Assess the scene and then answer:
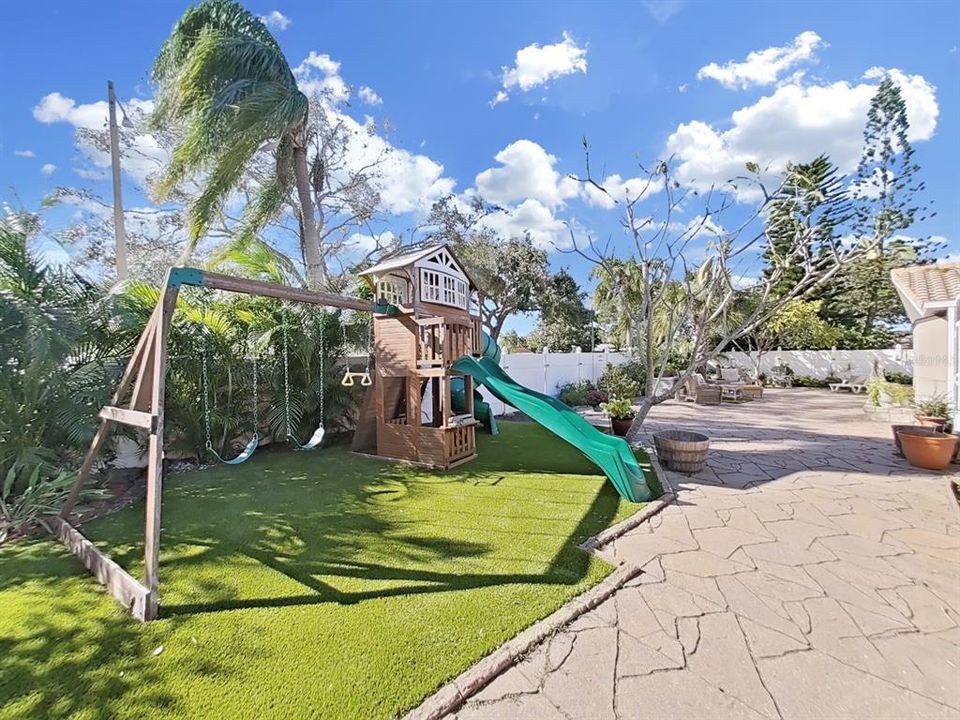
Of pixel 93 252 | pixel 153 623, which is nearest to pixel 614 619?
pixel 153 623

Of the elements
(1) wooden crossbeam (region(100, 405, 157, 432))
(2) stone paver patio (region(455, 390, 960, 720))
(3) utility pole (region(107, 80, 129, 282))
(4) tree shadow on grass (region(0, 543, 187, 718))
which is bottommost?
(2) stone paver patio (region(455, 390, 960, 720))

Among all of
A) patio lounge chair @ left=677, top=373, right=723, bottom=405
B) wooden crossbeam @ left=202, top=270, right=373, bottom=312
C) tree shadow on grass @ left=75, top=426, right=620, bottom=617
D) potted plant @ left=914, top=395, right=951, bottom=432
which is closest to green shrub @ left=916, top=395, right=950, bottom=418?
potted plant @ left=914, top=395, right=951, bottom=432

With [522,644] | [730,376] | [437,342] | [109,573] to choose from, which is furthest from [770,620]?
[730,376]

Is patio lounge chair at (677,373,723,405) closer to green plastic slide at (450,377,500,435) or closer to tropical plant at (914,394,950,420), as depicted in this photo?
tropical plant at (914,394,950,420)

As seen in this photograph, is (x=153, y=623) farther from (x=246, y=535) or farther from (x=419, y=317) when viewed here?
(x=419, y=317)

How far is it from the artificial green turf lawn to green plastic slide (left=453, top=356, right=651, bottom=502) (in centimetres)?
31

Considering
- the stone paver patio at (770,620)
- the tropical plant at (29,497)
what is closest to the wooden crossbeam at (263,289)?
the tropical plant at (29,497)

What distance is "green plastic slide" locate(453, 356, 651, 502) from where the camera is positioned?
4836mm

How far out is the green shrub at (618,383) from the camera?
528 inches

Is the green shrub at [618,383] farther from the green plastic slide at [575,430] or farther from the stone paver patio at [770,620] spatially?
the stone paver patio at [770,620]

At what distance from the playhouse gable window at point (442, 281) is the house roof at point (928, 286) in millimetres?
9318

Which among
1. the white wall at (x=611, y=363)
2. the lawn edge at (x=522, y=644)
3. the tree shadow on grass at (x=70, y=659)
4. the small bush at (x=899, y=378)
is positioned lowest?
the lawn edge at (x=522, y=644)

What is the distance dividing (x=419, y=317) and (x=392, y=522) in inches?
128

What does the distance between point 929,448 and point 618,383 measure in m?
8.01
